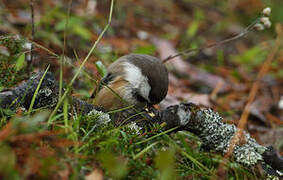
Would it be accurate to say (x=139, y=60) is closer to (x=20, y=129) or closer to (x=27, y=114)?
(x=27, y=114)

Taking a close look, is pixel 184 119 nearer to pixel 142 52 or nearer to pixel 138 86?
pixel 138 86

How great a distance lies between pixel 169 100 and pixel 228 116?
66 centimetres

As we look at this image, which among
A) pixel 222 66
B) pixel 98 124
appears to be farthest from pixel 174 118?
pixel 222 66

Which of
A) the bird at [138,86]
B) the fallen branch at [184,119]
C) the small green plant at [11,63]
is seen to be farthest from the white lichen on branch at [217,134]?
the small green plant at [11,63]

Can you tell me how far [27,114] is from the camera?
167 centimetres

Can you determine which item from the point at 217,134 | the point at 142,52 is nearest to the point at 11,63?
the point at 217,134

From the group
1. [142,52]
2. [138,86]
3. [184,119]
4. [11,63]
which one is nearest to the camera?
[184,119]

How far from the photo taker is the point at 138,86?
2.26 m

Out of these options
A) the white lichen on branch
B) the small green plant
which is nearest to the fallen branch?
the white lichen on branch

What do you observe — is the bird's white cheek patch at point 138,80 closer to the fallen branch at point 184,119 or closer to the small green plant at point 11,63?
the fallen branch at point 184,119

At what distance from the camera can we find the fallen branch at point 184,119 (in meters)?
1.79

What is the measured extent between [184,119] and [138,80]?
21.3 inches

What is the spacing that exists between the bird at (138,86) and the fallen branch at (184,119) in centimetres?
25

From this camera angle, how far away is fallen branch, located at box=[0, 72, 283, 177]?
1.79m
